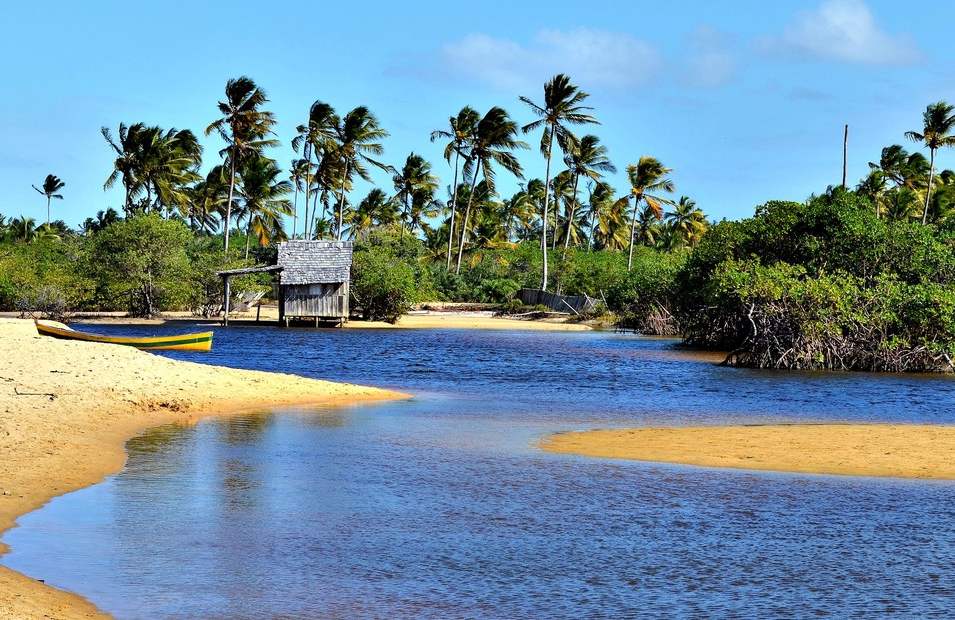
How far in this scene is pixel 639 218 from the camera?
118m

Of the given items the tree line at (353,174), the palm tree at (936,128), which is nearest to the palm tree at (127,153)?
the tree line at (353,174)

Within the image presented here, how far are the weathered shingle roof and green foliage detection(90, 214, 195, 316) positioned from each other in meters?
5.56

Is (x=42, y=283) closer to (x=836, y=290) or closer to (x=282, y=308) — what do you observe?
(x=282, y=308)

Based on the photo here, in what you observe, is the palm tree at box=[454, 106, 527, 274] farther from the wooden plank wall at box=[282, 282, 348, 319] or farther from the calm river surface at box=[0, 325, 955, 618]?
the calm river surface at box=[0, 325, 955, 618]

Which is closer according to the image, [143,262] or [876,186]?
[143,262]

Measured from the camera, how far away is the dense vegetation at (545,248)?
116ft

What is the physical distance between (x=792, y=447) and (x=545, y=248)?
56023 millimetres

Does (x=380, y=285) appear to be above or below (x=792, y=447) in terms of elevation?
above

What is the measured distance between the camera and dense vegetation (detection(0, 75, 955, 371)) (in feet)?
116

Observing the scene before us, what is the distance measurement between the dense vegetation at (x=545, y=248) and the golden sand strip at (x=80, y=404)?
58.6 feet

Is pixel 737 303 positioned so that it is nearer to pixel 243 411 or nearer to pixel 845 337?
pixel 845 337

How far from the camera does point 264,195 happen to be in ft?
260

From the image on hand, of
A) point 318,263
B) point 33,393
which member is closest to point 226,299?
point 318,263

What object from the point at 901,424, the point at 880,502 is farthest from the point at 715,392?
the point at 880,502
